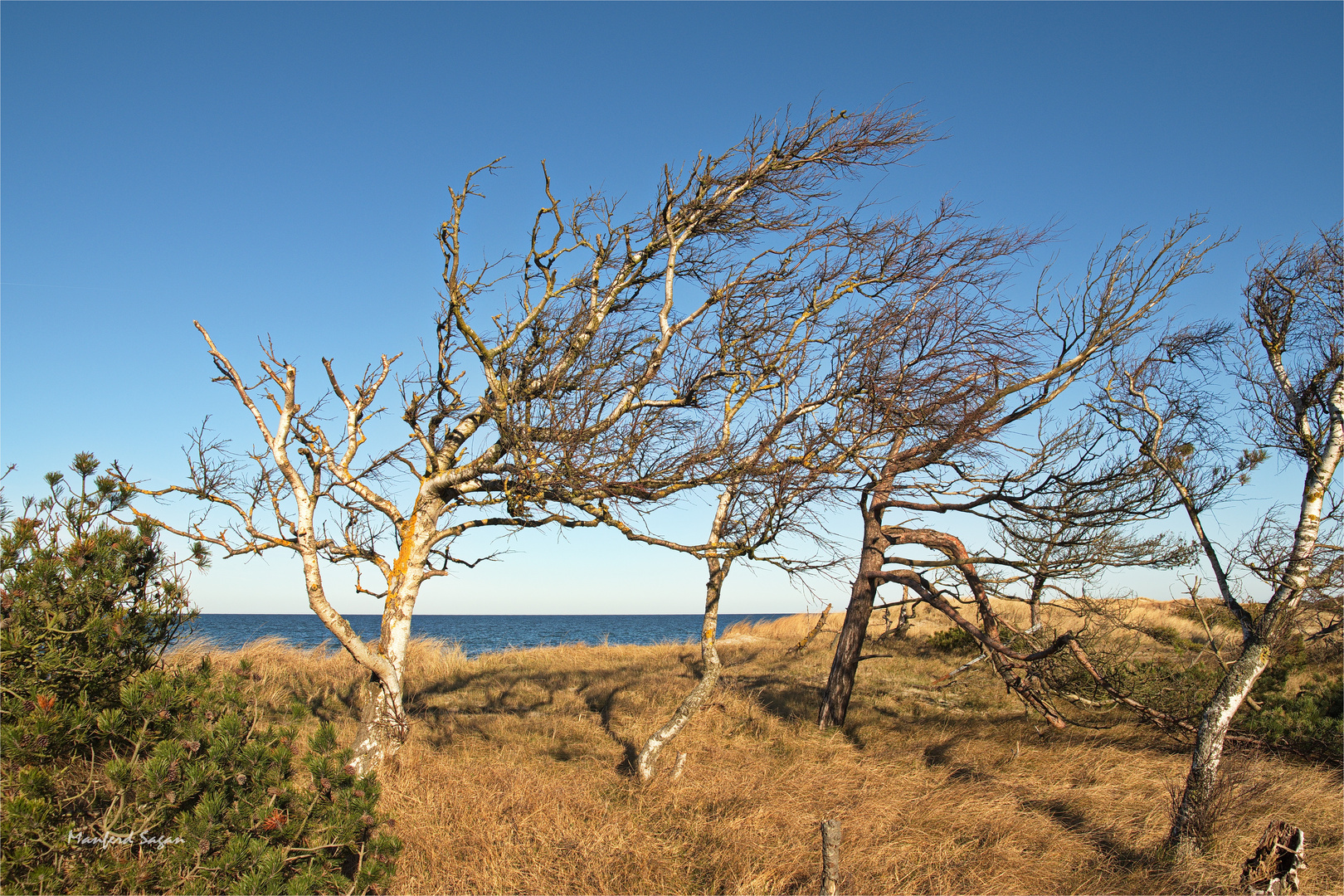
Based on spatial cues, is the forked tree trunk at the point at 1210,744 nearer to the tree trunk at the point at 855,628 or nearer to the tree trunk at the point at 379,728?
the tree trunk at the point at 855,628

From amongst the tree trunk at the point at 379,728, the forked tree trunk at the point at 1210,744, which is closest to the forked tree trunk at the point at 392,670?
the tree trunk at the point at 379,728

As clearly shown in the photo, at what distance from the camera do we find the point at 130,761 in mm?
4301

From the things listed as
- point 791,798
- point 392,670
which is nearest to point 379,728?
point 392,670

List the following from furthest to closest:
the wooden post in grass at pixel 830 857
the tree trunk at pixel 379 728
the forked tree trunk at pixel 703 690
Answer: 1. the forked tree trunk at pixel 703 690
2. the tree trunk at pixel 379 728
3. the wooden post in grass at pixel 830 857

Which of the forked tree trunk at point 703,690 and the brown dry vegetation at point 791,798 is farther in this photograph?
the forked tree trunk at point 703,690

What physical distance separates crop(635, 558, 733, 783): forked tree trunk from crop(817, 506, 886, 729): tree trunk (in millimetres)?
3015

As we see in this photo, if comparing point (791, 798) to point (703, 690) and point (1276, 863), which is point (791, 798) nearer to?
point (703, 690)

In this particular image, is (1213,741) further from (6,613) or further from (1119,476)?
(6,613)

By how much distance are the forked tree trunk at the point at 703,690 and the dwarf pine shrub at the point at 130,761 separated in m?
3.42

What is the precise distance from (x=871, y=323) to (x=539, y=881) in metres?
6.06

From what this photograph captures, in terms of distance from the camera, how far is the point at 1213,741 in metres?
6.04

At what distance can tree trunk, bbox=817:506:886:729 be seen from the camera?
10727 millimetres

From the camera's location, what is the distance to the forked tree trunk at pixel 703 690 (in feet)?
26.3
